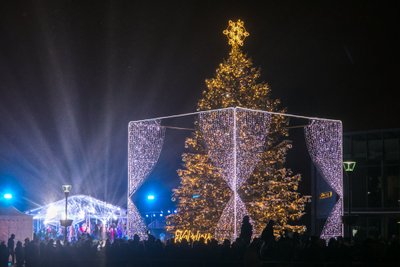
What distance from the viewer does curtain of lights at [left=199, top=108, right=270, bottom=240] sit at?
31250 millimetres

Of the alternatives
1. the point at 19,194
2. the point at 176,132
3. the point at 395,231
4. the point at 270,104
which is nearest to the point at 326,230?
the point at 270,104

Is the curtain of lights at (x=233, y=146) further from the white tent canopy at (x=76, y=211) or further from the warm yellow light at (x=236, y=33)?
the white tent canopy at (x=76, y=211)

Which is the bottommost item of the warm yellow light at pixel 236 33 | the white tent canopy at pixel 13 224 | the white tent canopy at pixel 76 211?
the white tent canopy at pixel 13 224

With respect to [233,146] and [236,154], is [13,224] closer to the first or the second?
[236,154]

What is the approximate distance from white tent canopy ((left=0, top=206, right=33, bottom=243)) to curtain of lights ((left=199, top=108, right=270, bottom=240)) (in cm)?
942

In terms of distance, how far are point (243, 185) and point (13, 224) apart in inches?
435

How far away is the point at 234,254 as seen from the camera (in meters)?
21.8

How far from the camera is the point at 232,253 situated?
21812mm

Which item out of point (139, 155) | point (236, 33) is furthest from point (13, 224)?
point (236, 33)

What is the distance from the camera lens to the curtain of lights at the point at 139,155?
3324 cm

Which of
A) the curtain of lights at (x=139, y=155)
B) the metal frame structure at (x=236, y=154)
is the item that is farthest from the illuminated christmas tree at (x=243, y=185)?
the curtain of lights at (x=139, y=155)

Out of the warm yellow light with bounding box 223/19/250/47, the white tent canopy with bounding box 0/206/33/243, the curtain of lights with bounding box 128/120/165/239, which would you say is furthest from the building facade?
the white tent canopy with bounding box 0/206/33/243

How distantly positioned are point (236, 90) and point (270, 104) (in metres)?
1.89

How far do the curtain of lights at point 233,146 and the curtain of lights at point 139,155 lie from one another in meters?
2.60
